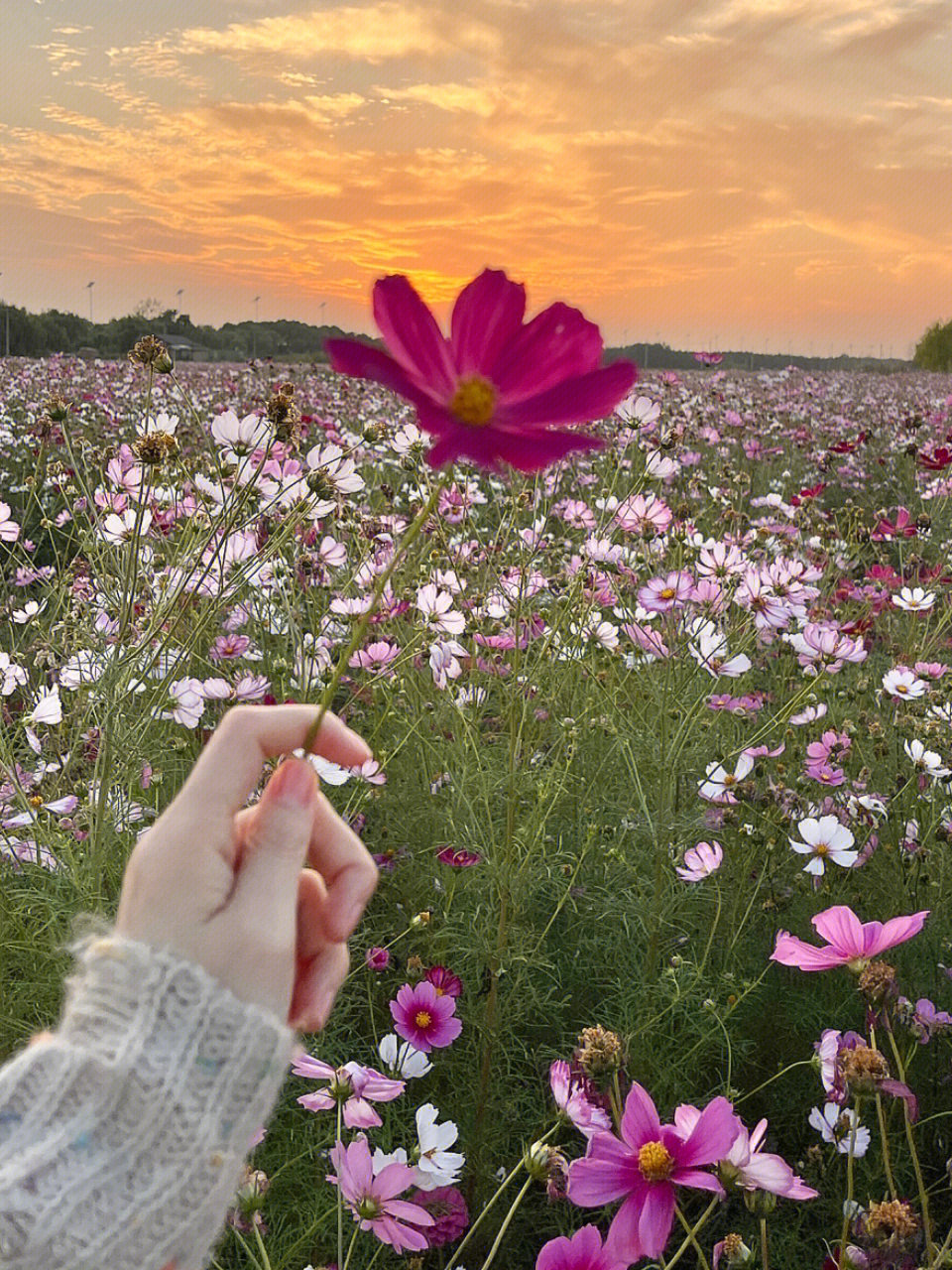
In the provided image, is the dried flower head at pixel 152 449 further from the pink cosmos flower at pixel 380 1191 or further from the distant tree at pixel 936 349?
the distant tree at pixel 936 349

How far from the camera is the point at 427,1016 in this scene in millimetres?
1273

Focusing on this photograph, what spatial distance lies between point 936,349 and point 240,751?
24.8 meters

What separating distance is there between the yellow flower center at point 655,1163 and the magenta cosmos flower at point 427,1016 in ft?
1.82

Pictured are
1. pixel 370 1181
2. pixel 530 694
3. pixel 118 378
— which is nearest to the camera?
pixel 370 1181

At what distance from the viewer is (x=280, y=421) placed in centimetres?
113

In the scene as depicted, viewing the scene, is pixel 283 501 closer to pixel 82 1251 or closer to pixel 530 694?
pixel 530 694

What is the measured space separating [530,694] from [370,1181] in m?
1.09

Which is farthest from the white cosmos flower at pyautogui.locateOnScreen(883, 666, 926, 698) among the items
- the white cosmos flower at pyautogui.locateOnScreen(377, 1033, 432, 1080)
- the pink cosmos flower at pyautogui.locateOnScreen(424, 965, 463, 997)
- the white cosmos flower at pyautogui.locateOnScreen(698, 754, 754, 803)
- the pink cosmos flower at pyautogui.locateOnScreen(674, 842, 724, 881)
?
the white cosmos flower at pyautogui.locateOnScreen(377, 1033, 432, 1080)

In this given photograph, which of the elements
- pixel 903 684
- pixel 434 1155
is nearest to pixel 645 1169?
pixel 434 1155

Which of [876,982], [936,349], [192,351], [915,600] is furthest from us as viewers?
[936,349]

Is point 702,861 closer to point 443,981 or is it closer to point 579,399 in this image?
point 443,981

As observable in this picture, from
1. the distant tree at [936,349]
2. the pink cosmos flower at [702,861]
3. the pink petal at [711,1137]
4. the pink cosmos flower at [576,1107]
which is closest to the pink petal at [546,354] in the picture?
the pink petal at [711,1137]

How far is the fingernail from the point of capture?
1.54 feet

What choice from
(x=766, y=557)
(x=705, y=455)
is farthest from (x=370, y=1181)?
(x=705, y=455)
